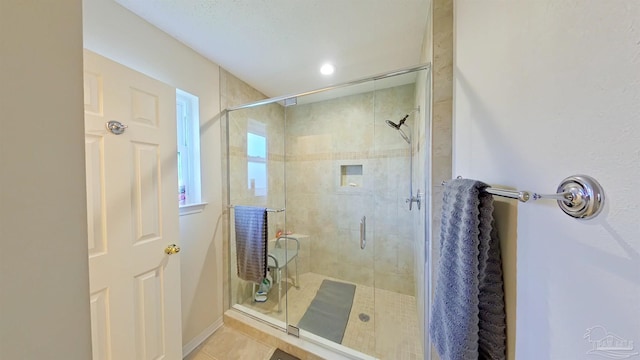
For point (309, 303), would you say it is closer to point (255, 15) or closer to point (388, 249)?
point (388, 249)

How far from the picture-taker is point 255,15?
4.22ft

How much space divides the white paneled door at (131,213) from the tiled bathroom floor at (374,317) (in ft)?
3.12

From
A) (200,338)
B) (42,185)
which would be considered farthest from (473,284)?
(200,338)

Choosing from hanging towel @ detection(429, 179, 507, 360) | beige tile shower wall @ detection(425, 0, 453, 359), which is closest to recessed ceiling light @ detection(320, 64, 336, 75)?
beige tile shower wall @ detection(425, 0, 453, 359)

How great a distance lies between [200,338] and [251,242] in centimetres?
85

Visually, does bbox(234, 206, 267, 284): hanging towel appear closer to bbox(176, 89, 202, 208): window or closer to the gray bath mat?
bbox(176, 89, 202, 208): window

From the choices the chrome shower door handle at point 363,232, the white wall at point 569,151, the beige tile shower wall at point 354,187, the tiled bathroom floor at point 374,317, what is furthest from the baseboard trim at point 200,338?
the white wall at point 569,151

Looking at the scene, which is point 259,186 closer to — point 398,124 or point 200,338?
point 200,338

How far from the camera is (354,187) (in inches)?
94.8

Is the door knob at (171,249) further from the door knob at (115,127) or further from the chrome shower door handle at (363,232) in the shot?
the chrome shower door handle at (363,232)

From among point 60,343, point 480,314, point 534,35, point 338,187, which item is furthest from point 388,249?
point 60,343

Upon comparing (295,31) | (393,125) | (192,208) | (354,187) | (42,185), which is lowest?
(192,208)

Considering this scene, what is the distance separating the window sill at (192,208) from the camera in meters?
1.57

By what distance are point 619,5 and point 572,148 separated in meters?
0.21
